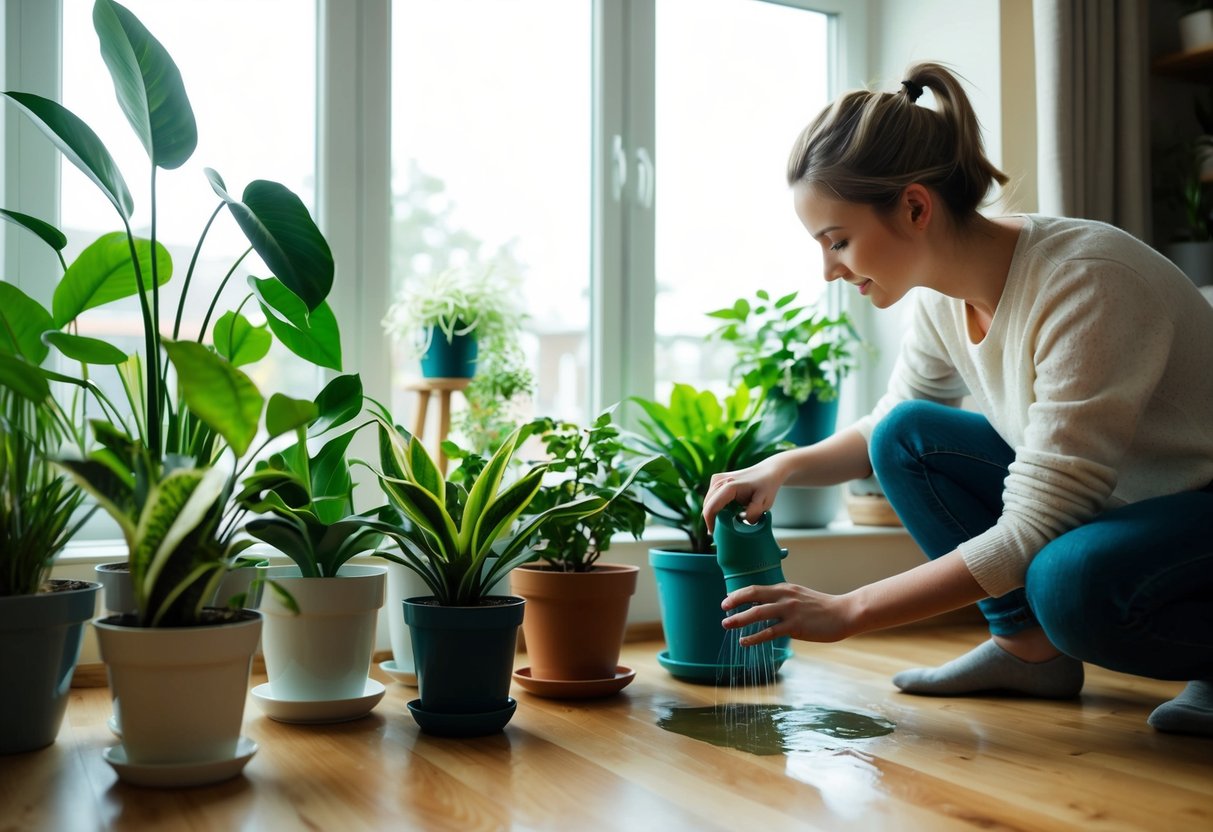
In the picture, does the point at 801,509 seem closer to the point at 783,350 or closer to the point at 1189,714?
the point at 783,350

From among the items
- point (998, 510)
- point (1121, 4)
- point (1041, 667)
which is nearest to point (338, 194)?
point (998, 510)

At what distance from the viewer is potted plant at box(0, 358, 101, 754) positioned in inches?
53.4

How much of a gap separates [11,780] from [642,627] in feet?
4.49

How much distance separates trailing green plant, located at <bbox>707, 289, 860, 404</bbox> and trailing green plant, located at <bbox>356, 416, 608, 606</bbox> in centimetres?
98

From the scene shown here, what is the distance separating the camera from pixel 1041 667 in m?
1.78

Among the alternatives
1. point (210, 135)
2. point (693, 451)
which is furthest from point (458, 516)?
point (210, 135)

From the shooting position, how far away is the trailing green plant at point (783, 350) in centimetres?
252

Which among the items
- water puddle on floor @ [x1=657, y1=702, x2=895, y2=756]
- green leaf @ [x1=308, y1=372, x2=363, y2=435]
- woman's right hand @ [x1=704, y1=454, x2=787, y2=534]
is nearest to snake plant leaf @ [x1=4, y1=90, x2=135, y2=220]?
green leaf @ [x1=308, y1=372, x2=363, y2=435]

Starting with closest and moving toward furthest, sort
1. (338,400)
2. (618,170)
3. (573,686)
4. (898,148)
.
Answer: (898,148) → (338,400) → (573,686) → (618,170)

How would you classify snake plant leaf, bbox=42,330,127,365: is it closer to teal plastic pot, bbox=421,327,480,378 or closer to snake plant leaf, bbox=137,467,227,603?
snake plant leaf, bbox=137,467,227,603

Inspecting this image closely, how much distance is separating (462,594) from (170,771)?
1.55 feet

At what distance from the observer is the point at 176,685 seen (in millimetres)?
1242

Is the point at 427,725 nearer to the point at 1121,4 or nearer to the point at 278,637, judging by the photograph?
the point at 278,637

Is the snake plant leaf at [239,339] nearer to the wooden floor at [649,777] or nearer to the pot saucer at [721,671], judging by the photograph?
the wooden floor at [649,777]
